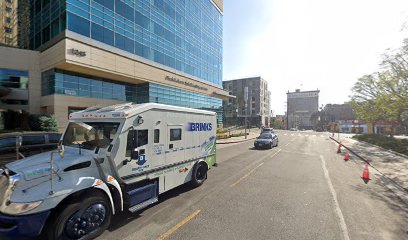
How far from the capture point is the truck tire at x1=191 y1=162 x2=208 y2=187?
25.4 ft

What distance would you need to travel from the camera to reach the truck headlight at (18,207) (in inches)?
136

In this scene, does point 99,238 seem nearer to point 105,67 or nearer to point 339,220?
point 339,220

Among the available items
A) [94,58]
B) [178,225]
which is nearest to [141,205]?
[178,225]

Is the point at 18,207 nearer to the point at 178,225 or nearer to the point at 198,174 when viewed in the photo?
the point at 178,225

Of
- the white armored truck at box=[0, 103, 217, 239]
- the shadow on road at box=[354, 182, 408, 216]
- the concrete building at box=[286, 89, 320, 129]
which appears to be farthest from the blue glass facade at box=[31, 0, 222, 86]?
the concrete building at box=[286, 89, 320, 129]

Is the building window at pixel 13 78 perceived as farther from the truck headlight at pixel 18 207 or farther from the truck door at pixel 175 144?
the truck headlight at pixel 18 207

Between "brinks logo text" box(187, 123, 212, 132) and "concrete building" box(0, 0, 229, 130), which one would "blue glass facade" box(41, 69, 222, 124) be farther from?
"brinks logo text" box(187, 123, 212, 132)

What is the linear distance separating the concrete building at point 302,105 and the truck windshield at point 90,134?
418 ft

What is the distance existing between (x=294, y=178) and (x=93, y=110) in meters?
9.03

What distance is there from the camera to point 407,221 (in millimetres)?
5328

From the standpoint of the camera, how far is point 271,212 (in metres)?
5.69

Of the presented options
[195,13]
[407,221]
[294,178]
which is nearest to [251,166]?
[294,178]

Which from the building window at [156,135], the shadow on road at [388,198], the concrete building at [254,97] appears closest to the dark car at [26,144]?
the building window at [156,135]

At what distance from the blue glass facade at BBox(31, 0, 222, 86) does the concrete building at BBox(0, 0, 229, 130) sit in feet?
0.40
